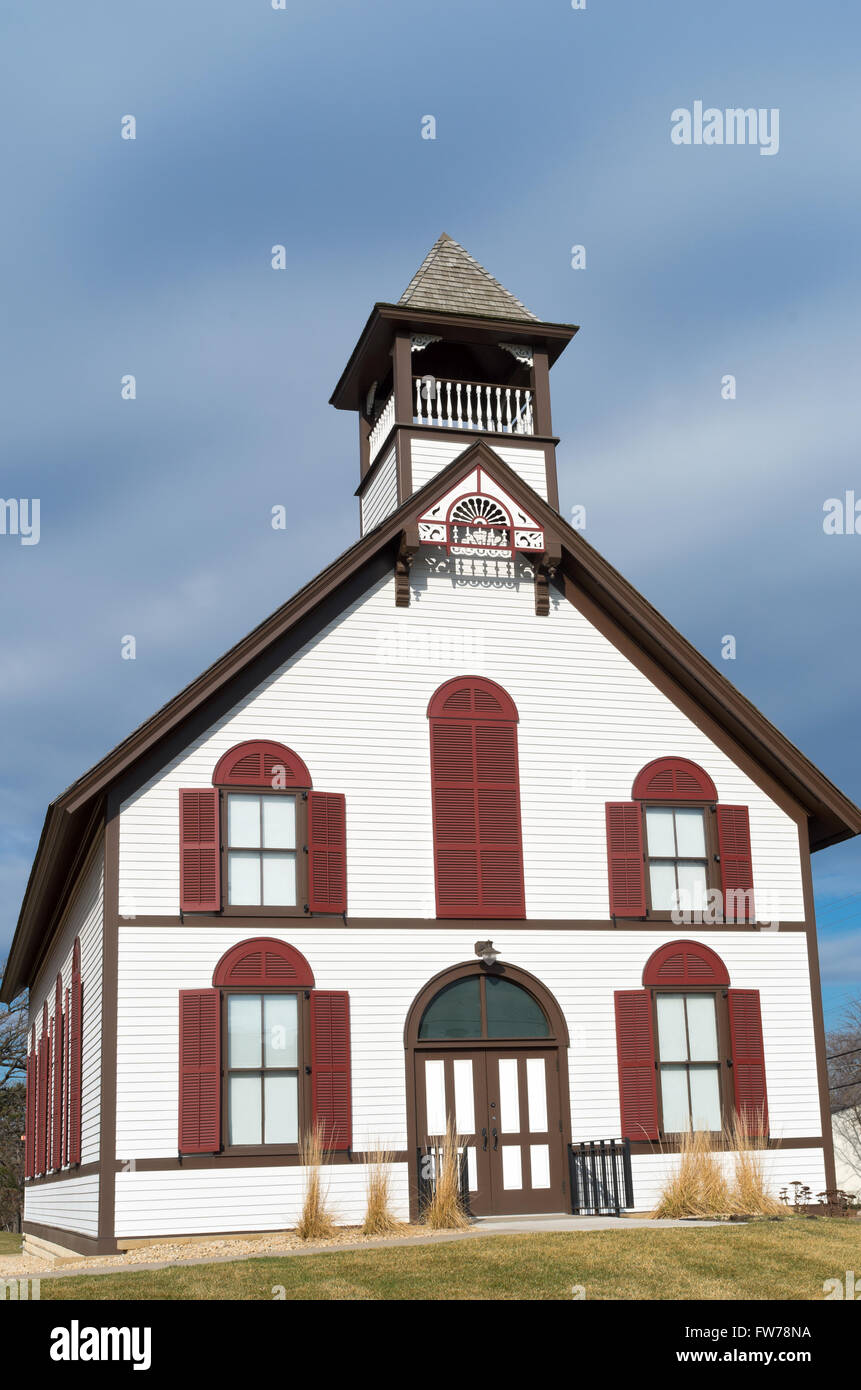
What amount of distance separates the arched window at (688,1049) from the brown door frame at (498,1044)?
81 centimetres

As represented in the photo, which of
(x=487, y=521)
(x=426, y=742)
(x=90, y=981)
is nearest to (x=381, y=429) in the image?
(x=487, y=521)

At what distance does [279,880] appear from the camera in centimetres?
1862

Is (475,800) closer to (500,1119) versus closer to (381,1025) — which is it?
(381,1025)

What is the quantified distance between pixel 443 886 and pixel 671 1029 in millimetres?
3682

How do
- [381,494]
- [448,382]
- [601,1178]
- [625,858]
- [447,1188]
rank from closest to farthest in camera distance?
[447,1188] < [601,1178] < [625,858] < [448,382] < [381,494]

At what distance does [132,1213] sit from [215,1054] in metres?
2.00

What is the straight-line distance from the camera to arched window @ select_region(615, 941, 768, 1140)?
1919cm

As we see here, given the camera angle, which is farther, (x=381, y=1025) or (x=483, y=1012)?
(x=483, y=1012)

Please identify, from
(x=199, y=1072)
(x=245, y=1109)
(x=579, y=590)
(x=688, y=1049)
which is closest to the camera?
(x=199, y=1072)

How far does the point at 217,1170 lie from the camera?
1727cm

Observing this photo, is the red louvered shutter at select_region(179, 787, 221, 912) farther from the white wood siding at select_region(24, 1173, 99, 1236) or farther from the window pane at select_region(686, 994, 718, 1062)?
the window pane at select_region(686, 994, 718, 1062)

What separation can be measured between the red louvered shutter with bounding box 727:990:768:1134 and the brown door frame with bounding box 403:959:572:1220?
7.91ft

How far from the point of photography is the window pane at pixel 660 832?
802 inches

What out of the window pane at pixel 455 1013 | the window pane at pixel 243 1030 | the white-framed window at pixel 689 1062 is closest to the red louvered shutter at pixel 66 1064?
the window pane at pixel 243 1030
